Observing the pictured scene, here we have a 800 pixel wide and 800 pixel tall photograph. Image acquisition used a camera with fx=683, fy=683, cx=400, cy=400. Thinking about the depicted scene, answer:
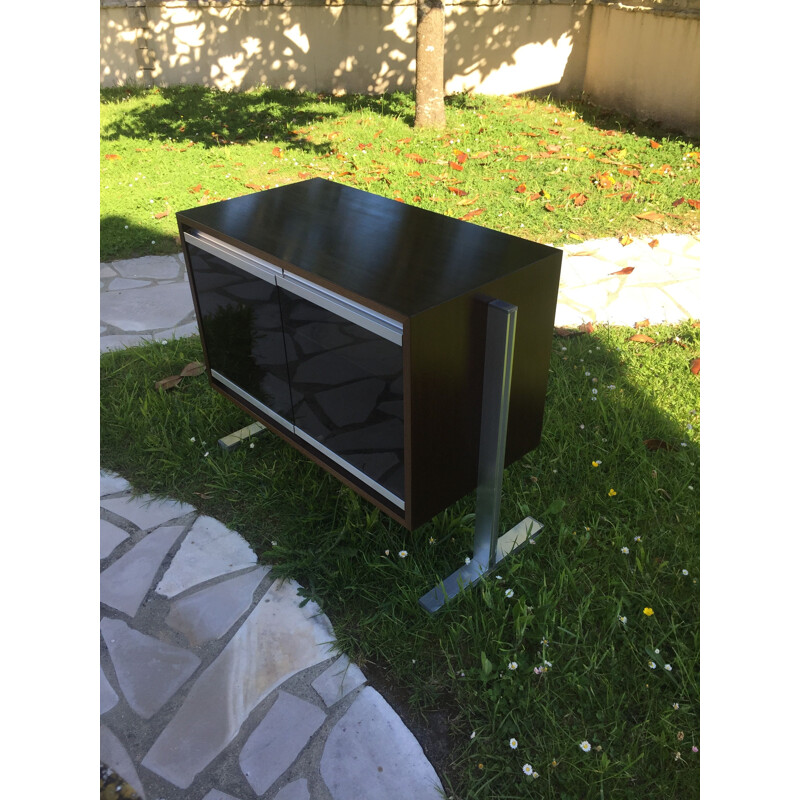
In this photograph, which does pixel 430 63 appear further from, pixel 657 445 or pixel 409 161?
pixel 657 445

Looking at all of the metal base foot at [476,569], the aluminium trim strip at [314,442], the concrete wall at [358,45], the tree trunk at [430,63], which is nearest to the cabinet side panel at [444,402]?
the aluminium trim strip at [314,442]

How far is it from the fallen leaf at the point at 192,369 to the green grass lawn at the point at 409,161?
71.6 inches

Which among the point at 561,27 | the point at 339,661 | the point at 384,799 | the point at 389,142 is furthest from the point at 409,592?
the point at 561,27

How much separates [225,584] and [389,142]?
5.86 meters

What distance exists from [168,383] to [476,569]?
1930 mm

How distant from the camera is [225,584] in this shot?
8.11 ft

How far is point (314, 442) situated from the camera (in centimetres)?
251

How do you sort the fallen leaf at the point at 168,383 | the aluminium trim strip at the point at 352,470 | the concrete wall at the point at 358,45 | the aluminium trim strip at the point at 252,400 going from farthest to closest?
1. the concrete wall at the point at 358,45
2. the fallen leaf at the point at 168,383
3. the aluminium trim strip at the point at 252,400
4. the aluminium trim strip at the point at 352,470

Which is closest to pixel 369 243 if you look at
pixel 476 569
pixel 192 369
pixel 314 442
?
pixel 314 442

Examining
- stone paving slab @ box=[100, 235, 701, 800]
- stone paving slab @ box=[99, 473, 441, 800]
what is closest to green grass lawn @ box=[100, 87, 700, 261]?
stone paving slab @ box=[100, 235, 701, 800]

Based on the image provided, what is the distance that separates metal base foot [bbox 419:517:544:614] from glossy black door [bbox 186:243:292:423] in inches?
33.2

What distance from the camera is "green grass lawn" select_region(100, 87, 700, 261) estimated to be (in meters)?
5.40

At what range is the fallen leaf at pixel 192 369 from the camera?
3.58 meters

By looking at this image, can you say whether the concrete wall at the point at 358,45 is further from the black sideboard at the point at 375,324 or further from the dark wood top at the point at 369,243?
the black sideboard at the point at 375,324
